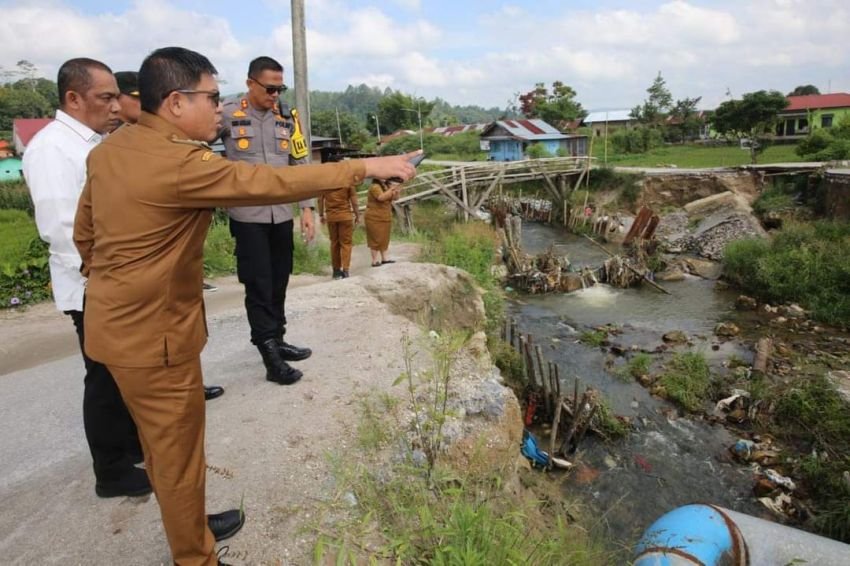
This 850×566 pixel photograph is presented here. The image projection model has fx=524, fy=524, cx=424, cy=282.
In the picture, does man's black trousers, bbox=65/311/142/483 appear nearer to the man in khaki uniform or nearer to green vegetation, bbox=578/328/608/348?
the man in khaki uniform

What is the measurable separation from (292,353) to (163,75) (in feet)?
9.06

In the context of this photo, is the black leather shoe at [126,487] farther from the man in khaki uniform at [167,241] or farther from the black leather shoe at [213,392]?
the black leather shoe at [213,392]

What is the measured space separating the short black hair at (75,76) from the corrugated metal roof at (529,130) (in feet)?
111

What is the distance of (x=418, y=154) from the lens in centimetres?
210

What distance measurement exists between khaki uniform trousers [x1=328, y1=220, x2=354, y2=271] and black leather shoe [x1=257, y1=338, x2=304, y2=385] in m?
3.66

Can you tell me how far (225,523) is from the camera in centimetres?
233

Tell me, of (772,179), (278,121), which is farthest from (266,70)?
(772,179)

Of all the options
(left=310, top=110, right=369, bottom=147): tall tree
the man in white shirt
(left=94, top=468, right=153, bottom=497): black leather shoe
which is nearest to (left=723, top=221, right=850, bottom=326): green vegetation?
(left=94, top=468, right=153, bottom=497): black leather shoe

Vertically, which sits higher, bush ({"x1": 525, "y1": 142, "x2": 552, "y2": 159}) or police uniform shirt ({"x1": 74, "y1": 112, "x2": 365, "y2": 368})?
bush ({"x1": 525, "y1": 142, "x2": 552, "y2": 159})

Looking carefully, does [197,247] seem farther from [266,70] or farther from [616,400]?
[616,400]

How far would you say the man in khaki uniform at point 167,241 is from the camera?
1.66 meters

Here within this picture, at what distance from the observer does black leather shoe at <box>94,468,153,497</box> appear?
2621mm

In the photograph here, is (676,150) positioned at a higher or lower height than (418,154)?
higher

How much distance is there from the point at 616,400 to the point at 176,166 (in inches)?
307
